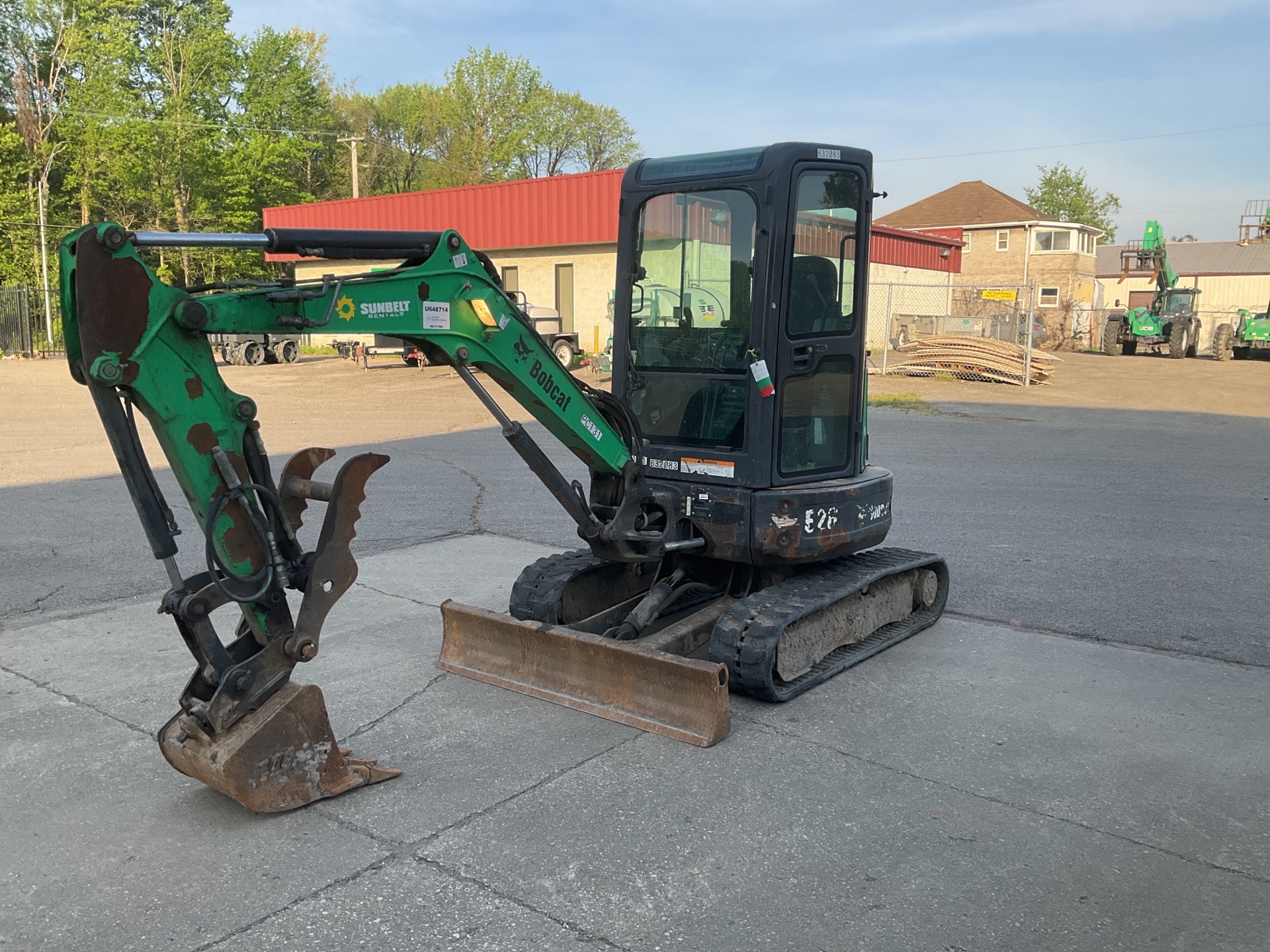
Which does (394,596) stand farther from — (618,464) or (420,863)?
(420,863)

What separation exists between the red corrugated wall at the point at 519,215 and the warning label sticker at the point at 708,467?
23280mm

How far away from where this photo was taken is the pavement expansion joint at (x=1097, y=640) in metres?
6.13

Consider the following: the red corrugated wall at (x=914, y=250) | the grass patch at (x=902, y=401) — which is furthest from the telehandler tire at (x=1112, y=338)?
the grass patch at (x=902, y=401)

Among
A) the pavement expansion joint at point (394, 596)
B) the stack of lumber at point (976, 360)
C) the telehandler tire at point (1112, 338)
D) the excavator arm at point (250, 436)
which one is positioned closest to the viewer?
the excavator arm at point (250, 436)

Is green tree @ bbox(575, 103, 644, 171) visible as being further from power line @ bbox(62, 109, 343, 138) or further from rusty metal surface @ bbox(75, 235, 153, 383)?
rusty metal surface @ bbox(75, 235, 153, 383)

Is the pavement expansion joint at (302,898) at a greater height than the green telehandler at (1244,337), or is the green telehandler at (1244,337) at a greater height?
the green telehandler at (1244,337)

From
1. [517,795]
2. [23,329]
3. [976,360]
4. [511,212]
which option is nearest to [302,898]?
[517,795]

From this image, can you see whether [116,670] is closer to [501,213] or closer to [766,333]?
[766,333]

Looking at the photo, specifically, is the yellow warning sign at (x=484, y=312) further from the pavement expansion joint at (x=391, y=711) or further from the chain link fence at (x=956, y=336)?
the chain link fence at (x=956, y=336)

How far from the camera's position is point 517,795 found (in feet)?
14.5

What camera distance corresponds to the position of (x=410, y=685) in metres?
5.73

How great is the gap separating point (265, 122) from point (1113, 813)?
53463mm

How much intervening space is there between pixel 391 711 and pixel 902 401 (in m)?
17.1

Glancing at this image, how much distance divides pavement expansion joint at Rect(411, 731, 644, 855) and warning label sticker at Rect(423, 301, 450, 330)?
197cm
